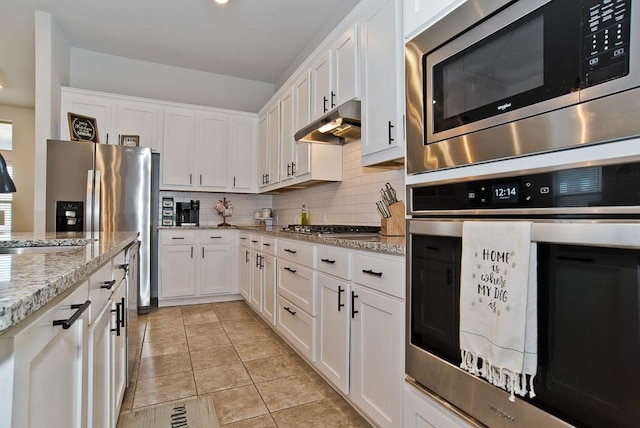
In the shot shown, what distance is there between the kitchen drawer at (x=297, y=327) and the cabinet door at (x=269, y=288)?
0.16 metres

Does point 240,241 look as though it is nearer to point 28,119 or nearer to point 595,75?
point 595,75

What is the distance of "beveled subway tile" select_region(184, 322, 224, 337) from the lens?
10.3ft

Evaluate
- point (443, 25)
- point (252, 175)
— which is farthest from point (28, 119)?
point (443, 25)

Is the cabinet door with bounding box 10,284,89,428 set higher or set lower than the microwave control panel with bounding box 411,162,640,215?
lower

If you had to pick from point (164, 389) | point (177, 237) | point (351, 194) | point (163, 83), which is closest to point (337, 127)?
point (351, 194)

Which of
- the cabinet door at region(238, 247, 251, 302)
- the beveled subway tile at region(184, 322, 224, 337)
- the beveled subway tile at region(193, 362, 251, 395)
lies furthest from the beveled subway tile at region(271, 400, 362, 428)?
the cabinet door at region(238, 247, 251, 302)

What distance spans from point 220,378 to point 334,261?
112 centimetres

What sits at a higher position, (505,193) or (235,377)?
(505,193)

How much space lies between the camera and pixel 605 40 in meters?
0.75

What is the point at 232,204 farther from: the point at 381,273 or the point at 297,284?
the point at 381,273

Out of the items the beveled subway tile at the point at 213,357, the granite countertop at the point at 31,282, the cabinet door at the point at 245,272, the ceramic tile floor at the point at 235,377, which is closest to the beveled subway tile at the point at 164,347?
the ceramic tile floor at the point at 235,377

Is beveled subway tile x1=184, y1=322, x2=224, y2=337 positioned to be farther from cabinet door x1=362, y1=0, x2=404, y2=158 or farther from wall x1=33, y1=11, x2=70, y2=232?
cabinet door x1=362, y1=0, x2=404, y2=158

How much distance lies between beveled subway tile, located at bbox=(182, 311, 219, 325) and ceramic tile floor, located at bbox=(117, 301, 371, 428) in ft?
0.34

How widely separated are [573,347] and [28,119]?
8.41 metres
